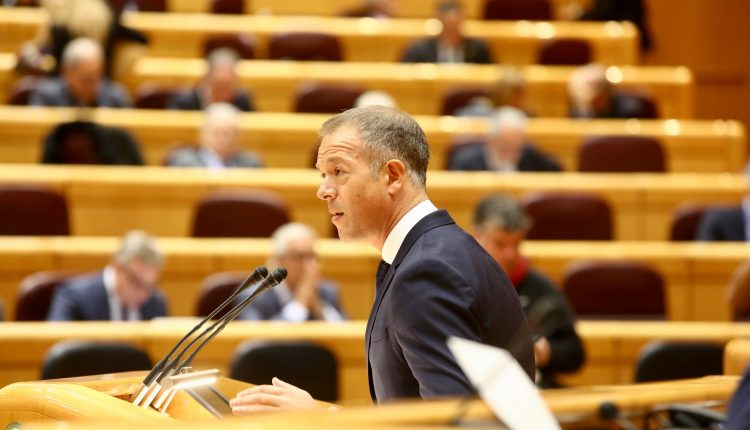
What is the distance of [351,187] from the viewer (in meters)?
1.41

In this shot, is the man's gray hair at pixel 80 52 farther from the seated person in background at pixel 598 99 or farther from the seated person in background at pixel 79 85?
the seated person in background at pixel 598 99

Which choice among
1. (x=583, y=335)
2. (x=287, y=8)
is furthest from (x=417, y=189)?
(x=287, y=8)

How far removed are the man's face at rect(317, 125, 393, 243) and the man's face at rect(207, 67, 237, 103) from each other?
3.86 m

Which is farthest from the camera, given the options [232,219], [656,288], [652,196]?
[652,196]

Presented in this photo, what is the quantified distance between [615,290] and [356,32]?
275 cm

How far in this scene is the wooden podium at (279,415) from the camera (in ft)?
3.03

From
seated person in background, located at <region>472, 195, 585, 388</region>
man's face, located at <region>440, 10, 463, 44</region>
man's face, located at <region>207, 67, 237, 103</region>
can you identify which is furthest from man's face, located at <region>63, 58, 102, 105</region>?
seated person in background, located at <region>472, 195, 585, 388</region>

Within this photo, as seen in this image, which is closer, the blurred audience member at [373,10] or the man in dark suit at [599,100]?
the man in dark suit at [599,100]

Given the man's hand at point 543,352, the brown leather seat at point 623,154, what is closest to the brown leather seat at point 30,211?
the man's hand at point 543,352

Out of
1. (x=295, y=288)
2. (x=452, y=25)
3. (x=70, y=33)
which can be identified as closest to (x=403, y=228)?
(x=295, y=288)

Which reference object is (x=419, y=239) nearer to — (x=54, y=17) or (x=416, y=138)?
(x=416, y=138)

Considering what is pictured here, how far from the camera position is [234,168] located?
4.69 meters

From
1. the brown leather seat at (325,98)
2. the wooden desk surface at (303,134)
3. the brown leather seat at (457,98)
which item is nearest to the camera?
the wooden desk surface at (303,134)

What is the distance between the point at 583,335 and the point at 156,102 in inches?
105
